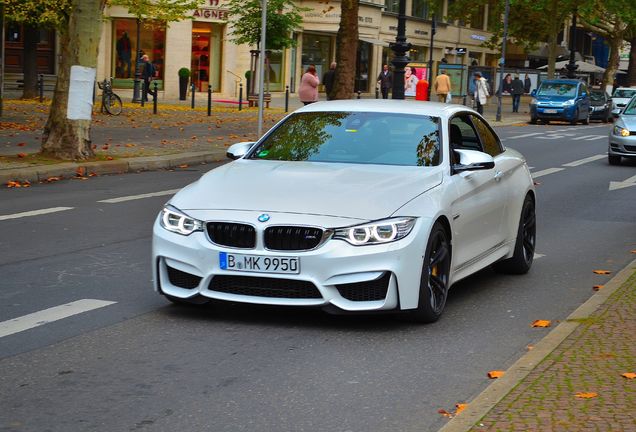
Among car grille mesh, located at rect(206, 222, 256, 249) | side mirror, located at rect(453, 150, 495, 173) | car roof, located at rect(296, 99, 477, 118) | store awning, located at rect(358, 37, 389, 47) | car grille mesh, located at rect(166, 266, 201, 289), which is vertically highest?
store awning, located at rect(358, 37, 389, 47)

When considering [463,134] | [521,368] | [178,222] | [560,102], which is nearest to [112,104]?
[560,102]

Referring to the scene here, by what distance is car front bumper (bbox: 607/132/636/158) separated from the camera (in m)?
24.4

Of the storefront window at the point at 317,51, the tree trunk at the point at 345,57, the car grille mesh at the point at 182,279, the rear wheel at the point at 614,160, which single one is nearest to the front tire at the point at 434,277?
the car grille mesh at the point at 182,279

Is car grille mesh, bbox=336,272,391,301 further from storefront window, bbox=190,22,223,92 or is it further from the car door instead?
storefront window, bbox=190,22,223,92

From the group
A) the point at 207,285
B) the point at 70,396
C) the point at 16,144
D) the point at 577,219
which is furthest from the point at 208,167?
the point at 70,396

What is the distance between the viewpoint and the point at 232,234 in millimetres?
7484

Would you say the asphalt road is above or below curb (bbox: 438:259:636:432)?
below

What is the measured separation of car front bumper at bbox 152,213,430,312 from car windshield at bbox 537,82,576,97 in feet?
133

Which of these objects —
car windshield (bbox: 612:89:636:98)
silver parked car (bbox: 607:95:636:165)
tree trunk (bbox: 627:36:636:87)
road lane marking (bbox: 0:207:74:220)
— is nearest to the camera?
road lane marking (bbox: 0:207:74:220)

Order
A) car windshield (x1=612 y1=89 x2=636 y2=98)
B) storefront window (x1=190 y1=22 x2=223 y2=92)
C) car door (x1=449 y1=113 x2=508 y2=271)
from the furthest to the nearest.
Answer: car windshield (x1=612 y1=89 x2=636 y2=98)
storefront window (x1=190 y1=22 x2=223 y2=92)
car door (x1=449 y1=113 x2=508 y2=271)

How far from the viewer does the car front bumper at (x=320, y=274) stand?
24.0 feet

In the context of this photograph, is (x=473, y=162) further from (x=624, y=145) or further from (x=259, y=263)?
(x=624, y=145)

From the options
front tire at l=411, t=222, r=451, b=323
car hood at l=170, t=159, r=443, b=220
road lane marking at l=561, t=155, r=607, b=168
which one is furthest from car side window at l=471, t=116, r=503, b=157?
road lane marking at l=561, t=155, r=607, b=168

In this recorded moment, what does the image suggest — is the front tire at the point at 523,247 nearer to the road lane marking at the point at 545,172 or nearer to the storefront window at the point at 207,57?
the road lane marking at the point at 545,172
